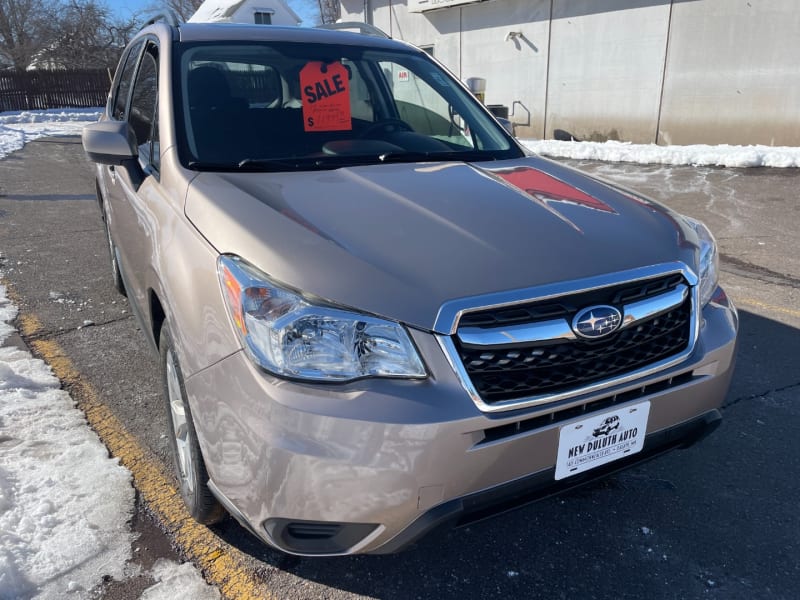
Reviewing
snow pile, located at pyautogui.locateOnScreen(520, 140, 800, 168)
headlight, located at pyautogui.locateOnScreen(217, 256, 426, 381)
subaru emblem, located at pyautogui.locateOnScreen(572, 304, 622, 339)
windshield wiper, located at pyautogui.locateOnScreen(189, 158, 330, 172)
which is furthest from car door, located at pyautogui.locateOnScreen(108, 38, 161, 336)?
snow pile, located at pyautogui.locateOnScreen(520, 140, 800, 168)

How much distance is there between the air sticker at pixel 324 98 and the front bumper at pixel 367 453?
59.5 inches

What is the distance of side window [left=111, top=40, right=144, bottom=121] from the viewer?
369cm

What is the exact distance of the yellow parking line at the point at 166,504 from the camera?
2072 mm

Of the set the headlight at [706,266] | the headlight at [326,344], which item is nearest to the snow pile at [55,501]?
the headlight at [326,344]

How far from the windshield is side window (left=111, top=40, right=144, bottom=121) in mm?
1028

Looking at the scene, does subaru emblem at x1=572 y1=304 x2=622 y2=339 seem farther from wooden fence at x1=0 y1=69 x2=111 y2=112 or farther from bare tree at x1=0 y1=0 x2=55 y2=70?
bare tree at x1=0 y1=0 x2=55 y2=70

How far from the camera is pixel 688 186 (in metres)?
8.89

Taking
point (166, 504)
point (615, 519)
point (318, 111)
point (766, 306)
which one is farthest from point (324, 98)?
point (766, 306)

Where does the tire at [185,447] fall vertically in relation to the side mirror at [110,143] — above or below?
below

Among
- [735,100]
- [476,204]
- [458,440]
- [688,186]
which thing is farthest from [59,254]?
[735,100]

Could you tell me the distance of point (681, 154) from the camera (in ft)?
35.8

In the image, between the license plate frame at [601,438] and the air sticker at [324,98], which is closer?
the license plate frame at [601,438]

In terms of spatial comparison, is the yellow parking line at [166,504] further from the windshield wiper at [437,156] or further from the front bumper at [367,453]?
the windshield wiper at [437,156]

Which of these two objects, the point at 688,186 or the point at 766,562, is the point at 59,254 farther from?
the point at 688,186
